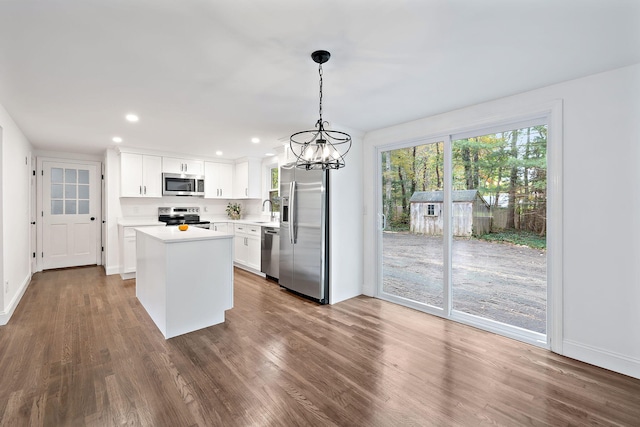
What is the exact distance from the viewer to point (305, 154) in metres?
2.20

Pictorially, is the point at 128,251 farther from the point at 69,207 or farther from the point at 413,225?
the point at 413,225

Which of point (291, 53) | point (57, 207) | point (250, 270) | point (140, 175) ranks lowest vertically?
point (250, 270)

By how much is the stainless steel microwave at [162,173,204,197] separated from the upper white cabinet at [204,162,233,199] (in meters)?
0.13

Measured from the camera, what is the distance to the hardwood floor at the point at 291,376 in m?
1.79

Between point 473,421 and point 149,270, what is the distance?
10.5ft

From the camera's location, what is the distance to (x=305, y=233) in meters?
3.98

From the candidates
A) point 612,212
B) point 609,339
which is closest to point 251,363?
point 609,339

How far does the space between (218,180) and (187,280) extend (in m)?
3.77

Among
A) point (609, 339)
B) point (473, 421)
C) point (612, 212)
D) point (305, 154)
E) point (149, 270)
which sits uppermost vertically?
point (305, 154)

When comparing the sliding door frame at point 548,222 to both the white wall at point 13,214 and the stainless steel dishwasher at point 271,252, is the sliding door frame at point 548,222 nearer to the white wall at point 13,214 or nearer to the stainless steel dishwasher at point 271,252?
A: the stainless steel dishwasher at point 271,252

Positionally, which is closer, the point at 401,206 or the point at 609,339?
the point at 609,339

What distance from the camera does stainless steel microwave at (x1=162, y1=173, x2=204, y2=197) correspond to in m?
5.61

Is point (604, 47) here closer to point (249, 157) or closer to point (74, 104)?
point (74, 104)

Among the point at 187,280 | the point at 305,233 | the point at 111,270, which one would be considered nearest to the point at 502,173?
the point at 305,233
